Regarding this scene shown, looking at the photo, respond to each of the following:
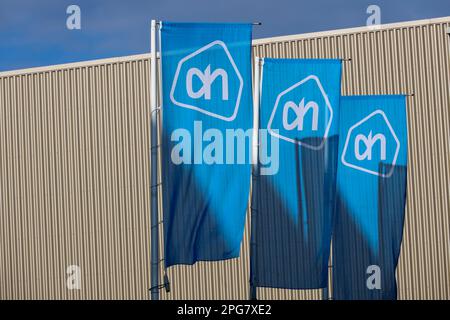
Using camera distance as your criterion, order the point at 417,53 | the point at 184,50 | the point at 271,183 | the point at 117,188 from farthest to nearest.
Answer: the point at 117,188 → the point at 417,53 → the point at 271,183 → the point at 184,50

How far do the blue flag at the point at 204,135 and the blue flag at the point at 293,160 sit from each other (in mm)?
1083

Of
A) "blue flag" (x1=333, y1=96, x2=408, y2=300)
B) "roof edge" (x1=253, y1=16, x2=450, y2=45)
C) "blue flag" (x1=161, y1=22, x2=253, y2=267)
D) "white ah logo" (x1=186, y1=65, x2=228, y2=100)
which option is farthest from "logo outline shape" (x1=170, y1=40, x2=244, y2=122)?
"roof edge" (x1=253, y1=16, x2=450, y2=45)

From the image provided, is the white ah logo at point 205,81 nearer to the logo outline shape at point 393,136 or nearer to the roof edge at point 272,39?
the logo outline shape at point 393,136

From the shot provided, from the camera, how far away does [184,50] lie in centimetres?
1565

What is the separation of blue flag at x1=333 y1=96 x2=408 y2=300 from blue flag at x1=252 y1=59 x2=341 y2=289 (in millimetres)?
3625

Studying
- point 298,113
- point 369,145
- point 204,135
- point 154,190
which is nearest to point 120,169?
point 369,145

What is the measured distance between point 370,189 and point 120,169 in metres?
11.9

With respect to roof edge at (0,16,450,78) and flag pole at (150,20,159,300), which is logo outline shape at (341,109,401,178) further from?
roof edge at (0,16,450,78)

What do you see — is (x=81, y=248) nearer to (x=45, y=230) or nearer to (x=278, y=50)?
(x=45, y=230)

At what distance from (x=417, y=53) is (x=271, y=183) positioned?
13.2 meters

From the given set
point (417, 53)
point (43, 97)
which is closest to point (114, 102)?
point (43, 97)

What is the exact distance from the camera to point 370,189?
68.0 feet

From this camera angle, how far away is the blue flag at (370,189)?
20.8 m

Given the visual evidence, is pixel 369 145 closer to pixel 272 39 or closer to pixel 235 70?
pixel 235 70
